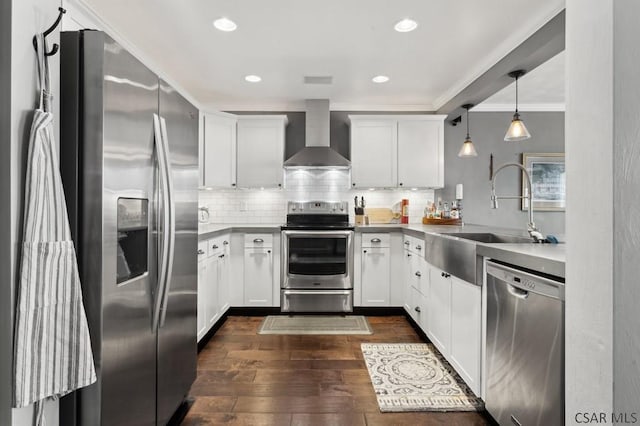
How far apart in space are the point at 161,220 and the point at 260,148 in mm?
2801

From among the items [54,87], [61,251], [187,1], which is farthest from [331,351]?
[187,1]

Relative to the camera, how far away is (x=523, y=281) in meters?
1.51

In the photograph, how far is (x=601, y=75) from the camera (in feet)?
2.36

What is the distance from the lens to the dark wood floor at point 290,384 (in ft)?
6.29

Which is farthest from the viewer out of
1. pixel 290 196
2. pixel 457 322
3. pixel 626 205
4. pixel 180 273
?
pixel 290 196

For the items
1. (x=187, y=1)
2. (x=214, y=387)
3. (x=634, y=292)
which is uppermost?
(x=187, y=1)

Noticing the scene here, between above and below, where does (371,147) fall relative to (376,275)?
above

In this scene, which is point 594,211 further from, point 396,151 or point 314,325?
point 396,151

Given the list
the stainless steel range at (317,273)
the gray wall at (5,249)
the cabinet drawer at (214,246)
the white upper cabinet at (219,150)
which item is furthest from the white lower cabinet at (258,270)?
the gray wall at (5,249)

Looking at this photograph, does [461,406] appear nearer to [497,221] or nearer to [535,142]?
[497,221]

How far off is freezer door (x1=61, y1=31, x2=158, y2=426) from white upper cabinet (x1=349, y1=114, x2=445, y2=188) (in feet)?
10.0

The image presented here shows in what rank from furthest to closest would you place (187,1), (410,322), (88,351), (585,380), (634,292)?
1. (410,322)
2. (187,1)
3. (88,351)
4. (585,380)
5. (634,292)

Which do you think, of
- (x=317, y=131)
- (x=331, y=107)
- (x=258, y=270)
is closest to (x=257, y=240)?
(x=258, y=270)

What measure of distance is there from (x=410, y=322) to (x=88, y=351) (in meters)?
3.09
